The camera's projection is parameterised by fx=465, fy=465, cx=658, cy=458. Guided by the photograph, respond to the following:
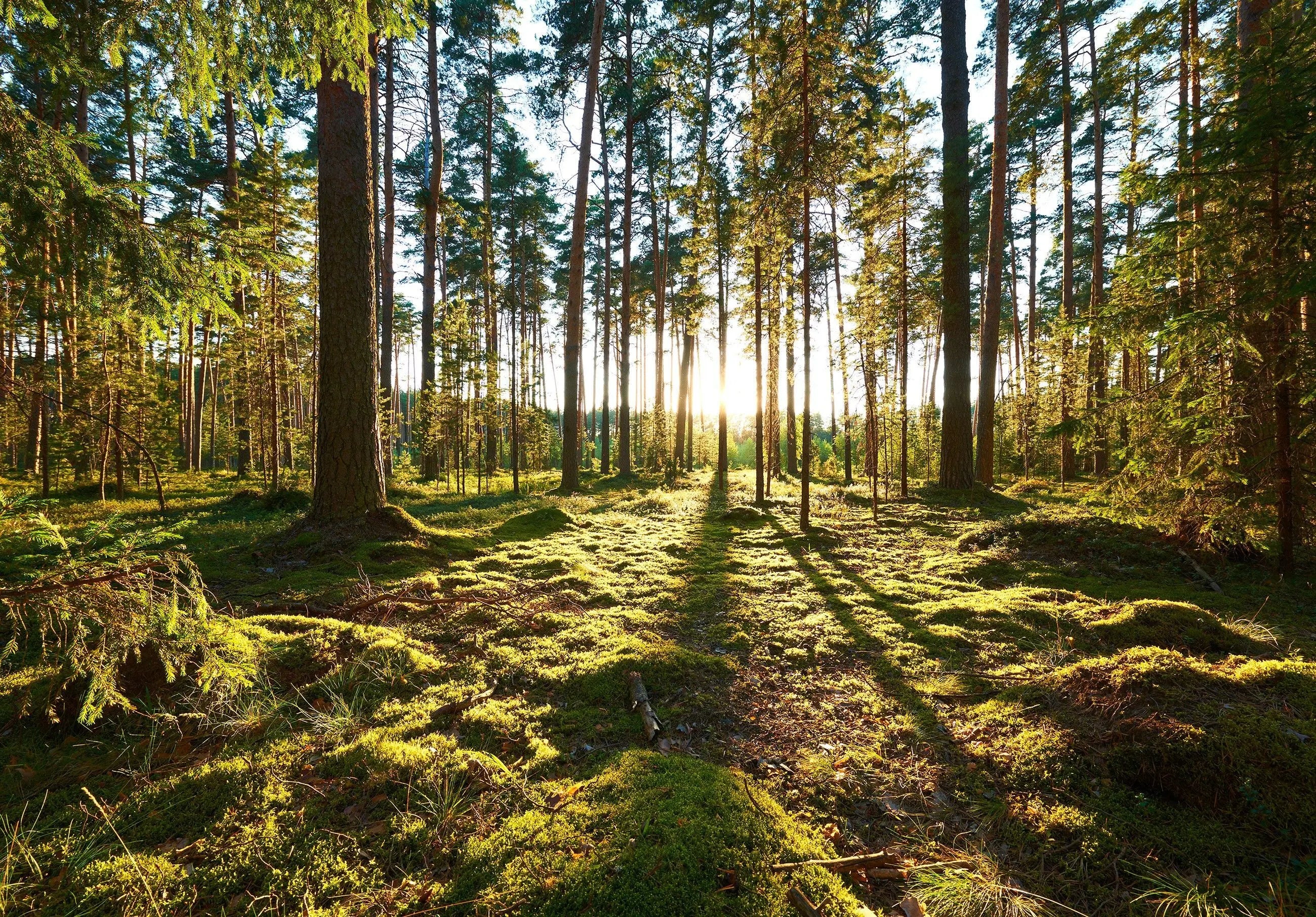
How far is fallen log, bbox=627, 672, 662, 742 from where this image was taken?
9.44 feet

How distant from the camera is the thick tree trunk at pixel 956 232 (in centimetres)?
1126

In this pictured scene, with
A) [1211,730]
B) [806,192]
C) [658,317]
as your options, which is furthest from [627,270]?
[1211,730]

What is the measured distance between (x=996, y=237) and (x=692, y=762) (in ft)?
50.0

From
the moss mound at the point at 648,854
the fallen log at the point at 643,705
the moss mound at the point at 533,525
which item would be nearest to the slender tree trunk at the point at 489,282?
the moss mound at the point at 533,525

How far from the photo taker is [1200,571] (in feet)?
18.0

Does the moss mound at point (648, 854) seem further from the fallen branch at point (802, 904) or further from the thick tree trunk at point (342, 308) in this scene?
the thick tree trunk at point (342, 308)

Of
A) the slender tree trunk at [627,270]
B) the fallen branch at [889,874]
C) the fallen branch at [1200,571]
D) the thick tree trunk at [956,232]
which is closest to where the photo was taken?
the fallen branch at [889,874]

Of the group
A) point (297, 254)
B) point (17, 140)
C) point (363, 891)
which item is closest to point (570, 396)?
point (297, 254)

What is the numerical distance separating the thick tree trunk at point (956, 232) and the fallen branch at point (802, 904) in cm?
1204

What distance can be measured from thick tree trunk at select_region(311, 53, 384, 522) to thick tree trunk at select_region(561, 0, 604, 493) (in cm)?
686

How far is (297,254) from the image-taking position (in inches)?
546

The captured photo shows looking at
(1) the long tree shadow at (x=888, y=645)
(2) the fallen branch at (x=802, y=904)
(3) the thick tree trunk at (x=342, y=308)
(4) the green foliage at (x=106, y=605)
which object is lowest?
(1) the long tree shadow at (x=888, y=645)

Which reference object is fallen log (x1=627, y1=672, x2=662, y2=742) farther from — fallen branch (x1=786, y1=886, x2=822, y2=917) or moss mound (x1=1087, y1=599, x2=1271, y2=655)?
moss mound (x1=1087, y1=599, x2=1271, y2=655)

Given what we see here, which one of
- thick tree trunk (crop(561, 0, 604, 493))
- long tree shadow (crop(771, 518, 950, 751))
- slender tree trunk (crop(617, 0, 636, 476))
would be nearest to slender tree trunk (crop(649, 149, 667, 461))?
slender tree trunk (crop(617, 0, 636, 476))
